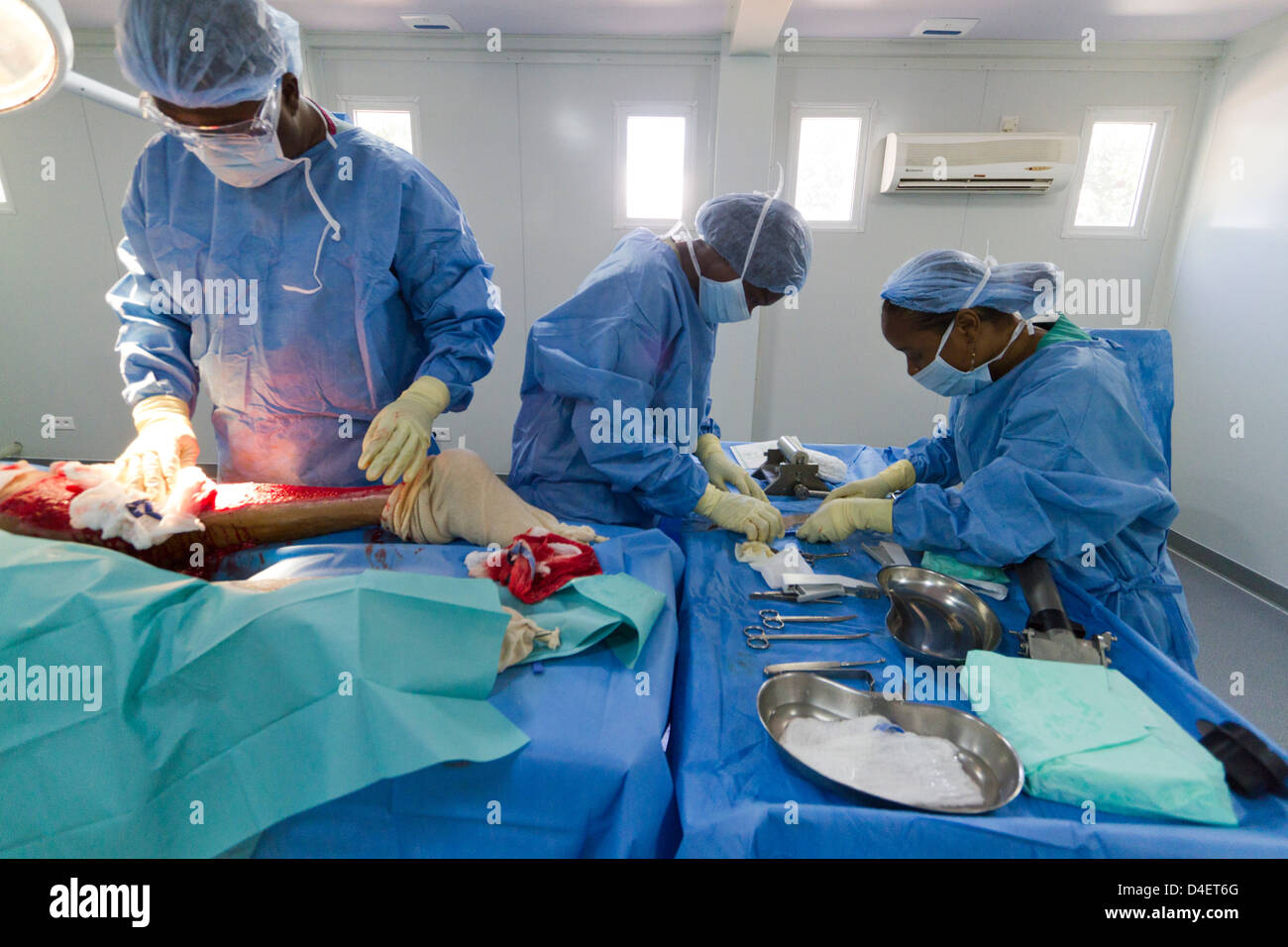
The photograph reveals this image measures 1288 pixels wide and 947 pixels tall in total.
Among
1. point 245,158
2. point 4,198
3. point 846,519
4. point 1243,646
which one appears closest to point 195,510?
point 245,158

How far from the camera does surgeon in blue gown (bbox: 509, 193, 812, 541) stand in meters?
1.68

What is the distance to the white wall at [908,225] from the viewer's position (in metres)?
3.96

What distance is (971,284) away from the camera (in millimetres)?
1651

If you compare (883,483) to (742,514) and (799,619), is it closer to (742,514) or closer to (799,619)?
(742,514)

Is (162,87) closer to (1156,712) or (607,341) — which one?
(607,341)

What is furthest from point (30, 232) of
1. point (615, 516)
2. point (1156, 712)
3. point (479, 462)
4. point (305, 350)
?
point (1156, 712)

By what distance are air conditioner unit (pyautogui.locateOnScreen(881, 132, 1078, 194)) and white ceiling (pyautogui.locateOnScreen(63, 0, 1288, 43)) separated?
→ 601mm

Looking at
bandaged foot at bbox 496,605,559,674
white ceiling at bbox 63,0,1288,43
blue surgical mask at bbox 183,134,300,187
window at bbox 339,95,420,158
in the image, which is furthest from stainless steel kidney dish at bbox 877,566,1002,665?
window at bbox 339,95,420,158

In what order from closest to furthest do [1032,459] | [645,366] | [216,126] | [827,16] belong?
1. [216,126]
2. [1032,459]
3. [645,366]
4. [827,16]

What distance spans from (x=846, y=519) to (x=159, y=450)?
1921 mm

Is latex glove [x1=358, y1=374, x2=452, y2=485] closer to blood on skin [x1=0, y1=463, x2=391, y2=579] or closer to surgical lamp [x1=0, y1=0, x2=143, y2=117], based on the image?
blood on skin [x1=0, y1=463, x2=391, y2=579]

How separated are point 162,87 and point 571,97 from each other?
3.47 m

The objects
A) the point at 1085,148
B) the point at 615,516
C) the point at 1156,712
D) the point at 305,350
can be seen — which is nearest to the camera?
the point at 1156,712
